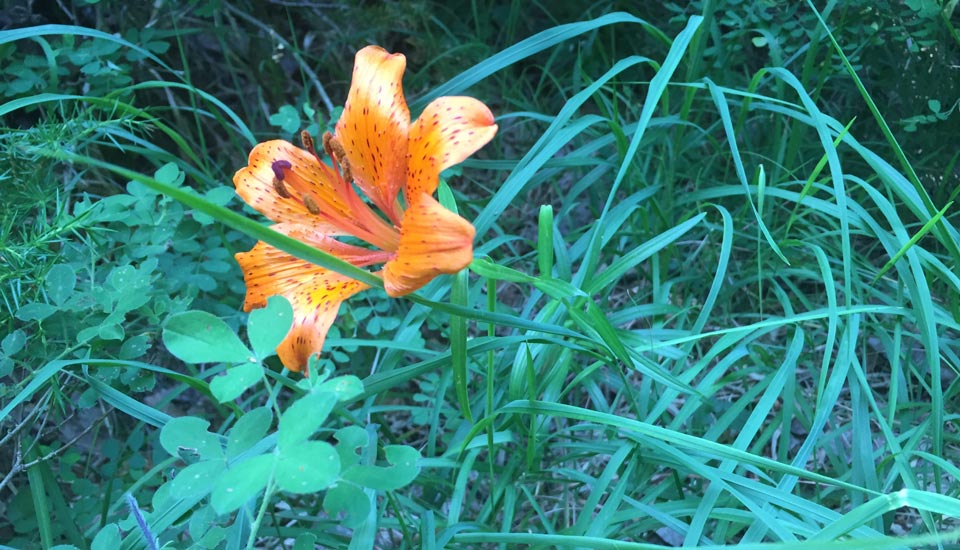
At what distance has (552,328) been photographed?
4.15 feet

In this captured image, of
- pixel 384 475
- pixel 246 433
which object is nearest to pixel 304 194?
pixel 246 433

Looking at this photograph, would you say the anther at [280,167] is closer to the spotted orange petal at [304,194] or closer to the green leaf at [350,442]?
the spotted orange petal at [304,194]

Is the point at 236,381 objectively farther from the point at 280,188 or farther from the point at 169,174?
the point at 169,174

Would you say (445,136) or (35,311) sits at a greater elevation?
(445,136)

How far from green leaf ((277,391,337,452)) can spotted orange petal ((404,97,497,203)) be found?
0.38m

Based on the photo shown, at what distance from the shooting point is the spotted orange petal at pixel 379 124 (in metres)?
1.33

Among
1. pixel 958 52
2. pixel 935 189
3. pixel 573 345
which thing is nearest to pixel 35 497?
pixel 573 345

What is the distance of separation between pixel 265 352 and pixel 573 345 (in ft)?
2.00

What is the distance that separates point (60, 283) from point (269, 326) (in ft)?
2.35

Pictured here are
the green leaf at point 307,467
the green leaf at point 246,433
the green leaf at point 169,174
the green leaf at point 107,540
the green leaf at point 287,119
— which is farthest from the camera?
the green leaf at point 287,119

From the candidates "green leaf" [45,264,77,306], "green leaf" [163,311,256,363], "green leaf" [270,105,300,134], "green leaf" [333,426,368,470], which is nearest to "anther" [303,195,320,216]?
"green leaf" [163,311,256,363]

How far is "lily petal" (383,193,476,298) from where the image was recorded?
3.42ft

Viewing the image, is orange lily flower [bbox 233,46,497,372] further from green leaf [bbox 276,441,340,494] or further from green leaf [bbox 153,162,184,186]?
green leaf [bbox 153,162,184,186]

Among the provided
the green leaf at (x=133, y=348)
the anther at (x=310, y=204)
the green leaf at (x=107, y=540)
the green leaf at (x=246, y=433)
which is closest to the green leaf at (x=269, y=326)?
the green leaf at (x=246, y=433)
